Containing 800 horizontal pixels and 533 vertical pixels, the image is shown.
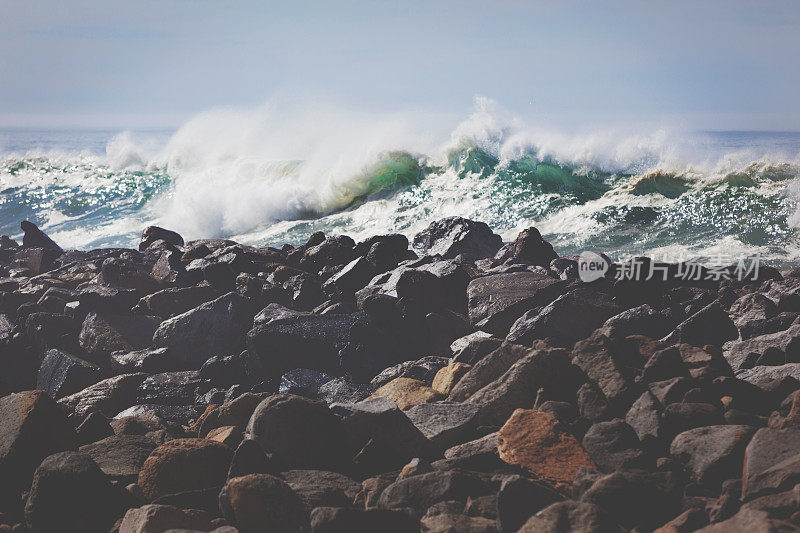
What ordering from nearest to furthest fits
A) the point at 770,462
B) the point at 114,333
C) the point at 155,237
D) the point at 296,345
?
the point at 770,462
the point at 296,345
the point at 114,333
the point at 155,237

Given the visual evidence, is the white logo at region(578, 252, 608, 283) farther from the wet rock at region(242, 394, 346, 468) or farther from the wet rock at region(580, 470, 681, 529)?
the wet rock at region(580, 470, 681, 529)

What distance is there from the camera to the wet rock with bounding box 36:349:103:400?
233 inches

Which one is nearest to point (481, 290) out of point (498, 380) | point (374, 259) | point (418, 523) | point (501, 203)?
point (374, 259)

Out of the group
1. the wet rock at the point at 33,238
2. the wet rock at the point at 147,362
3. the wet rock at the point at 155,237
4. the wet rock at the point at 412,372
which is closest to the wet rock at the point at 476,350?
the wet rock at the point at 412,372

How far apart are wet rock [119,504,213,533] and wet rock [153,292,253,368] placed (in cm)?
329

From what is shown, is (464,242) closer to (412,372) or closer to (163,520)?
(412,372)

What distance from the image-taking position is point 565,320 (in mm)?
5527

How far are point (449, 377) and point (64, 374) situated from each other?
3.51 m

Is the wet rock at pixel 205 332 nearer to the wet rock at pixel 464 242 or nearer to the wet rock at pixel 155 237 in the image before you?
the wet rock at pixel 464 242

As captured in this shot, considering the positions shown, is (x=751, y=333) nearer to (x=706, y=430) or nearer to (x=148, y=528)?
(x=706, y=430)

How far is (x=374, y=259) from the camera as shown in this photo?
8164mm

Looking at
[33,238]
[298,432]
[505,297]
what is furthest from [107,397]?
[33,238]

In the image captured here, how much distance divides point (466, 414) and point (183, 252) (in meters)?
6.93

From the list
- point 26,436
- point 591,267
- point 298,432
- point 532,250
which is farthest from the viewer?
point 532,250
